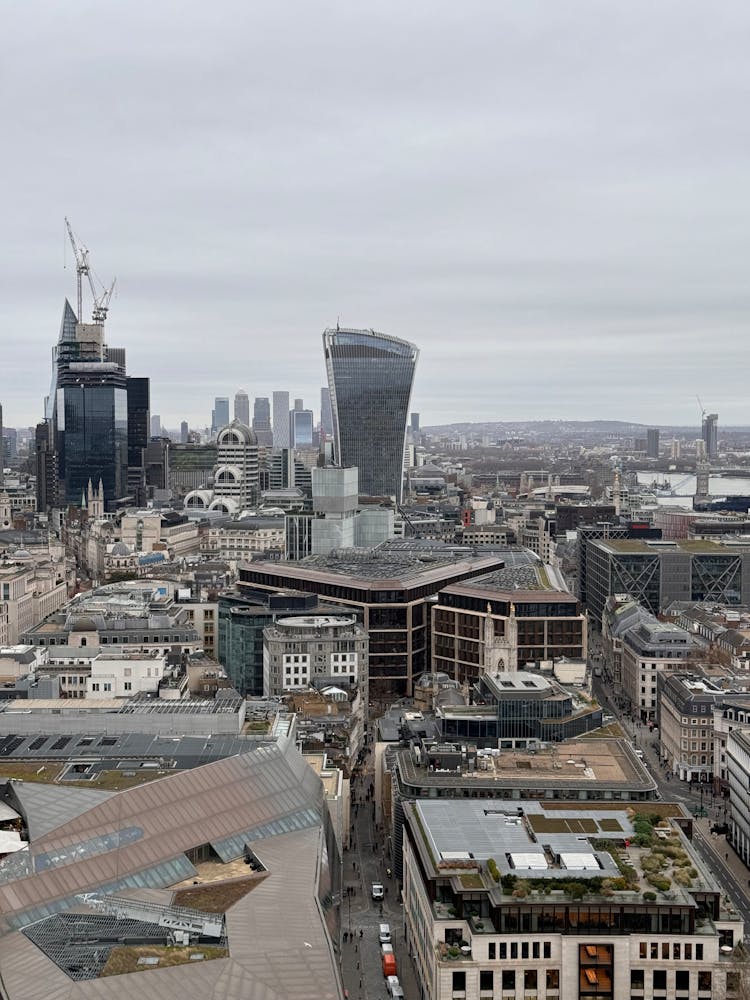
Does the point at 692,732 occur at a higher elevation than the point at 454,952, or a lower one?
higher

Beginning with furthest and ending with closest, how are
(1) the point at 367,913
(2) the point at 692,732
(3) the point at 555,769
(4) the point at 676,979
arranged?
1. (2) the point at 692,732
2. (3) the point at 555,769
3. (1) the point at 367,913
4. (4) the point at 676,979

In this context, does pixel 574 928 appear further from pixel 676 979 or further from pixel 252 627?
pixel 252 627

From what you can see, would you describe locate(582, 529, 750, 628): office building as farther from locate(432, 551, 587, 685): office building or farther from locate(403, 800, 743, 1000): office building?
locate(403, 800, 743, 1000): office building

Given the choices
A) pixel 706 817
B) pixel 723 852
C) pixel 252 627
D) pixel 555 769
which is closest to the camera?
pixel 555 769

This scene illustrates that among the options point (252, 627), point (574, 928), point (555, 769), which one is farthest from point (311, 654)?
point (574, 928)

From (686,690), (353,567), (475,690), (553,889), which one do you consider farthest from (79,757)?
(353,567)

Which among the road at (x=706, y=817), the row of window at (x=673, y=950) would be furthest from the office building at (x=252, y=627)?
the row of window at (x=673, y=950)
